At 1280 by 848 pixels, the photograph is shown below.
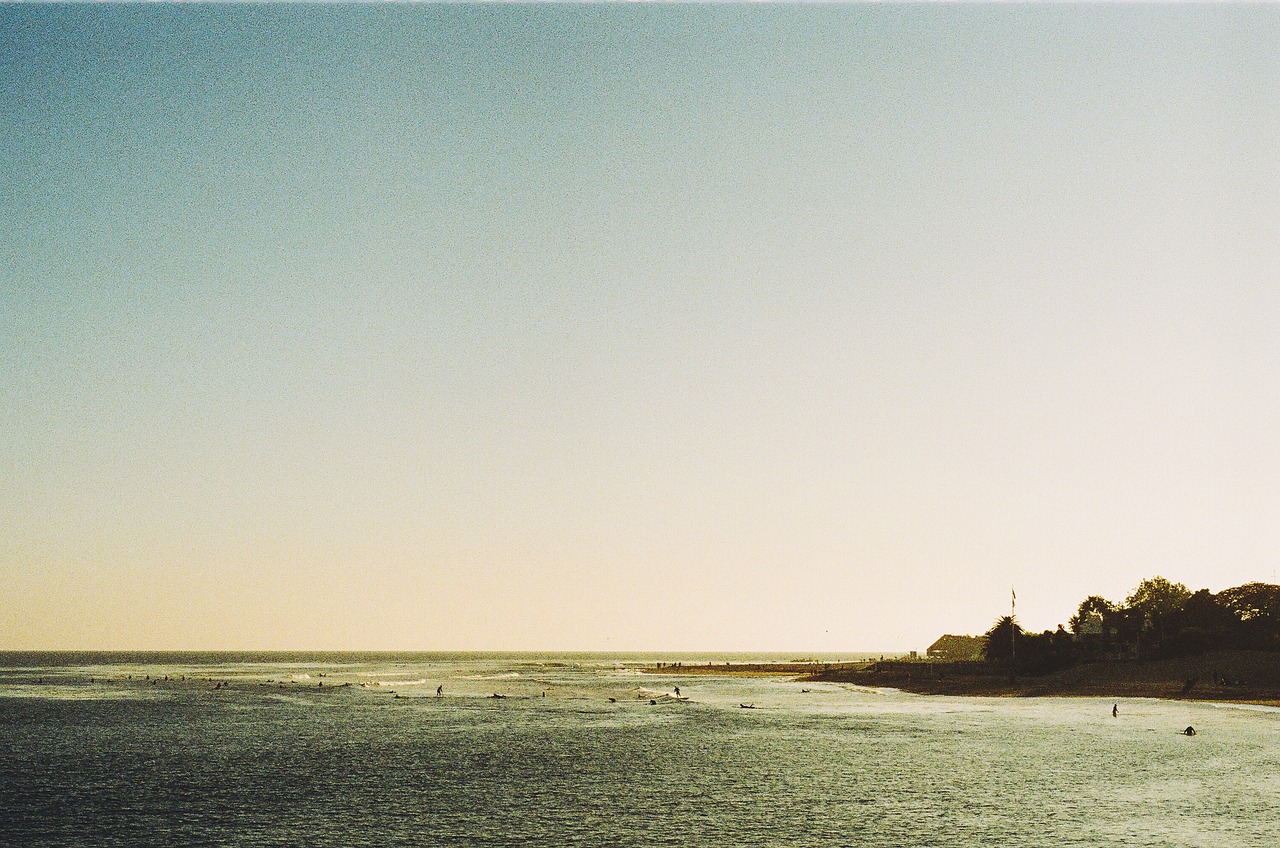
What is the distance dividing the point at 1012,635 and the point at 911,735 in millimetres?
74993

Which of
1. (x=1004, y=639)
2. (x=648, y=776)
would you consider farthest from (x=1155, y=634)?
(x=648, y=776)

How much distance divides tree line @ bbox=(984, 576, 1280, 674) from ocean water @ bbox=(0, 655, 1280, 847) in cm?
3089

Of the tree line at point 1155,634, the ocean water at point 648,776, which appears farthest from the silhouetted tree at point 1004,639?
the ocean water at point 648,776

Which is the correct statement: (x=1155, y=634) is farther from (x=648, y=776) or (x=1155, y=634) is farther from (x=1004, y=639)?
(x=648, y=776)

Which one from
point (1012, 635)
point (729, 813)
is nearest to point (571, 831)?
point (729, 813)

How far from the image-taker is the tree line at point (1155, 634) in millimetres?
127438

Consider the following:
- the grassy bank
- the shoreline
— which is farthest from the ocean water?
the grassy bank

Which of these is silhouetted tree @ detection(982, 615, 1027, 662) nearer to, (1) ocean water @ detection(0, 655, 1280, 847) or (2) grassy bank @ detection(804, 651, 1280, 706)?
(2) grassy bank @ detection(804, 651, 1280, 706)

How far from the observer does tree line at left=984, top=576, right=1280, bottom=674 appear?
5017 inches

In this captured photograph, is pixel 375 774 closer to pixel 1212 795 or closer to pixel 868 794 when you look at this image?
pixel 868 794

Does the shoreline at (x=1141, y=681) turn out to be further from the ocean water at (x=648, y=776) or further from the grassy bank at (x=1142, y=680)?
the ocean water at (x=648, y=776)

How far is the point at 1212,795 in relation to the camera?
49812mm

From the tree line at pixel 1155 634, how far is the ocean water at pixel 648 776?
3089 centimetres

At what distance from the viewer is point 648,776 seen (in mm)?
59062
